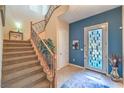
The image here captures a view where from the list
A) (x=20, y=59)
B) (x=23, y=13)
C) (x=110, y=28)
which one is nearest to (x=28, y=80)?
(x=20, y=59)

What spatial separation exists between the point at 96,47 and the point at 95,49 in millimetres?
95

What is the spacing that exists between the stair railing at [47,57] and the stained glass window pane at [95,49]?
1715 mm

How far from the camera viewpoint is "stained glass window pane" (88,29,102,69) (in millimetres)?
4303

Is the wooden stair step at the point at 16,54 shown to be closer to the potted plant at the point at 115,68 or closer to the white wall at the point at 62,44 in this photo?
the white wall at the point at 62,44

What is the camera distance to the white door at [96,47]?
4.04 meters

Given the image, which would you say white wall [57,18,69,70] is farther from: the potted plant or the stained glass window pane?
the potted plant

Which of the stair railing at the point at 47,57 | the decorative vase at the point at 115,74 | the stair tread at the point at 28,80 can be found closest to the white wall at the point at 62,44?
the stair railing at the point at 47,57

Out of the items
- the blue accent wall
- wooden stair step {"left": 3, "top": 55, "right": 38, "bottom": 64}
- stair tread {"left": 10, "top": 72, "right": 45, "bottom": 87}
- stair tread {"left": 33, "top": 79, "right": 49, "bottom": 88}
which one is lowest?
stair tread {"left": 33, "top": 79, "right": 49, "bottom": 88}

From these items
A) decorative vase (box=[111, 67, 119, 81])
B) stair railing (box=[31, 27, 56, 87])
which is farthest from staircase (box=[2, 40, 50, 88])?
decorative vase (box=[111, 67, 119, 81])

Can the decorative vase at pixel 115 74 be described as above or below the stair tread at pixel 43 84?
above

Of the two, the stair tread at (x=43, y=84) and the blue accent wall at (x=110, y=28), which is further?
the blue accent wall at (x=110, y=28)

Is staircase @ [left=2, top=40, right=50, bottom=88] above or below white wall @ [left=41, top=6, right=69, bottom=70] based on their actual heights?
below

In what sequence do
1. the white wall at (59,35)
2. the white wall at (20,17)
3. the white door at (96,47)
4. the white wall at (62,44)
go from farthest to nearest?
the white wall at (20,17) → the white wall at (62,44) → the white wall at (59,35) → the white door at (96,47)

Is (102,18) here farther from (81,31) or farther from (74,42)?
(74,42)
